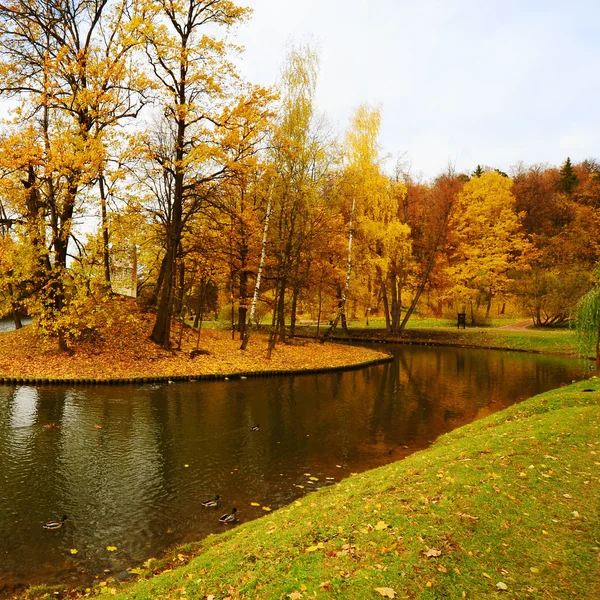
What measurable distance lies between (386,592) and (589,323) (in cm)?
1346

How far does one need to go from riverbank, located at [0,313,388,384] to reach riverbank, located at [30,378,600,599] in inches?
477

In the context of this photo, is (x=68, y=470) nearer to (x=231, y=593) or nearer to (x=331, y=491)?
(x=331, y=491)

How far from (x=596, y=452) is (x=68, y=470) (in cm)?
949

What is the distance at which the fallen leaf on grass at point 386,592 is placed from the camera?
365 cm

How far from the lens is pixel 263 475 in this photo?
342 inches

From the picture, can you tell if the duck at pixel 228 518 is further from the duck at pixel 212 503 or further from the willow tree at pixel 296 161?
the willow tree at pixel 296 161

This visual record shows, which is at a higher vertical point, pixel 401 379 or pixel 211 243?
pixel 211 243

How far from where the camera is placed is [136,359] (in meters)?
18.5

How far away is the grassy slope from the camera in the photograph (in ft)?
12.8

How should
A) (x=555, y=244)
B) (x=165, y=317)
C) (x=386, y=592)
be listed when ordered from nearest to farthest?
(x=386, y=592)
(x=165, y=317)
(x=555, y=244)

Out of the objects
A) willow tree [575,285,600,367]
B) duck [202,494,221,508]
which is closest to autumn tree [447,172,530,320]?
willow tree [575,285,600,367]

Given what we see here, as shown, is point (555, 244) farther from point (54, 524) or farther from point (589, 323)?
point (54, 524)

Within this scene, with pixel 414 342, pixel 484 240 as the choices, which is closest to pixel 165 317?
pixel 414 342

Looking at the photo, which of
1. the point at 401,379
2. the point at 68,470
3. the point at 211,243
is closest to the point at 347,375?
the point at 401,379
